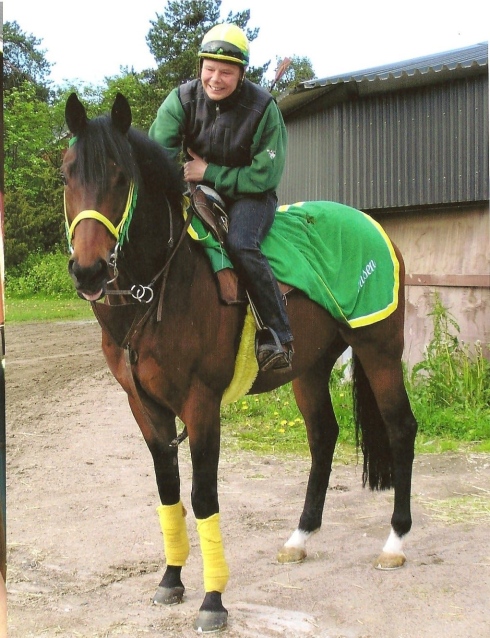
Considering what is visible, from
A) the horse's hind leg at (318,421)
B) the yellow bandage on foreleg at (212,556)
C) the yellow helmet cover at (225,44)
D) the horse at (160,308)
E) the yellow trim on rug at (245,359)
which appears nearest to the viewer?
the horse at (160,308)

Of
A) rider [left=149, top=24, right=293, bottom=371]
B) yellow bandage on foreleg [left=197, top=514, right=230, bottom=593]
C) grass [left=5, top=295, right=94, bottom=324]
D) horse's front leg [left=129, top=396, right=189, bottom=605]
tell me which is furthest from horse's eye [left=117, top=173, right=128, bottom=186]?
yellow bandage on foreleg [left=197, top=514, right=230, bottom=593]

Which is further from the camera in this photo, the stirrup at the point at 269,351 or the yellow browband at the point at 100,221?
the stirrup at the point at 269,351

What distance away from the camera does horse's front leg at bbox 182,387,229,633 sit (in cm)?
327

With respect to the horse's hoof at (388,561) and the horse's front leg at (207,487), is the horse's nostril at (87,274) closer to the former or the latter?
the horse's front leg at (207,487)

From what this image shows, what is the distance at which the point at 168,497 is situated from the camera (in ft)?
11.4

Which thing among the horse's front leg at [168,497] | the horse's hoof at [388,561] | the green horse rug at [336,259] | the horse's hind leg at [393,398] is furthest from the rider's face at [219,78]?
the horse's hoof at [388,561]

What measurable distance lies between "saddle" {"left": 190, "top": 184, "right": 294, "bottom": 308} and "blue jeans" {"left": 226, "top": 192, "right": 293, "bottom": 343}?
0.03 m

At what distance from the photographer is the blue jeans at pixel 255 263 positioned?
11.2ft

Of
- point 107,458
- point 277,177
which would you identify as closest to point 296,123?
point 277,177

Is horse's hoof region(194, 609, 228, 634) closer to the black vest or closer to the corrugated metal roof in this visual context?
the black vest

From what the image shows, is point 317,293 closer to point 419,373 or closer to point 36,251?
point 36,251

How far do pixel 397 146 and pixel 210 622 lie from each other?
3.07 meters

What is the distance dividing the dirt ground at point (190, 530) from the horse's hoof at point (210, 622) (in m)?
0.04

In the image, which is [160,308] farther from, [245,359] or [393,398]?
[393,398]
